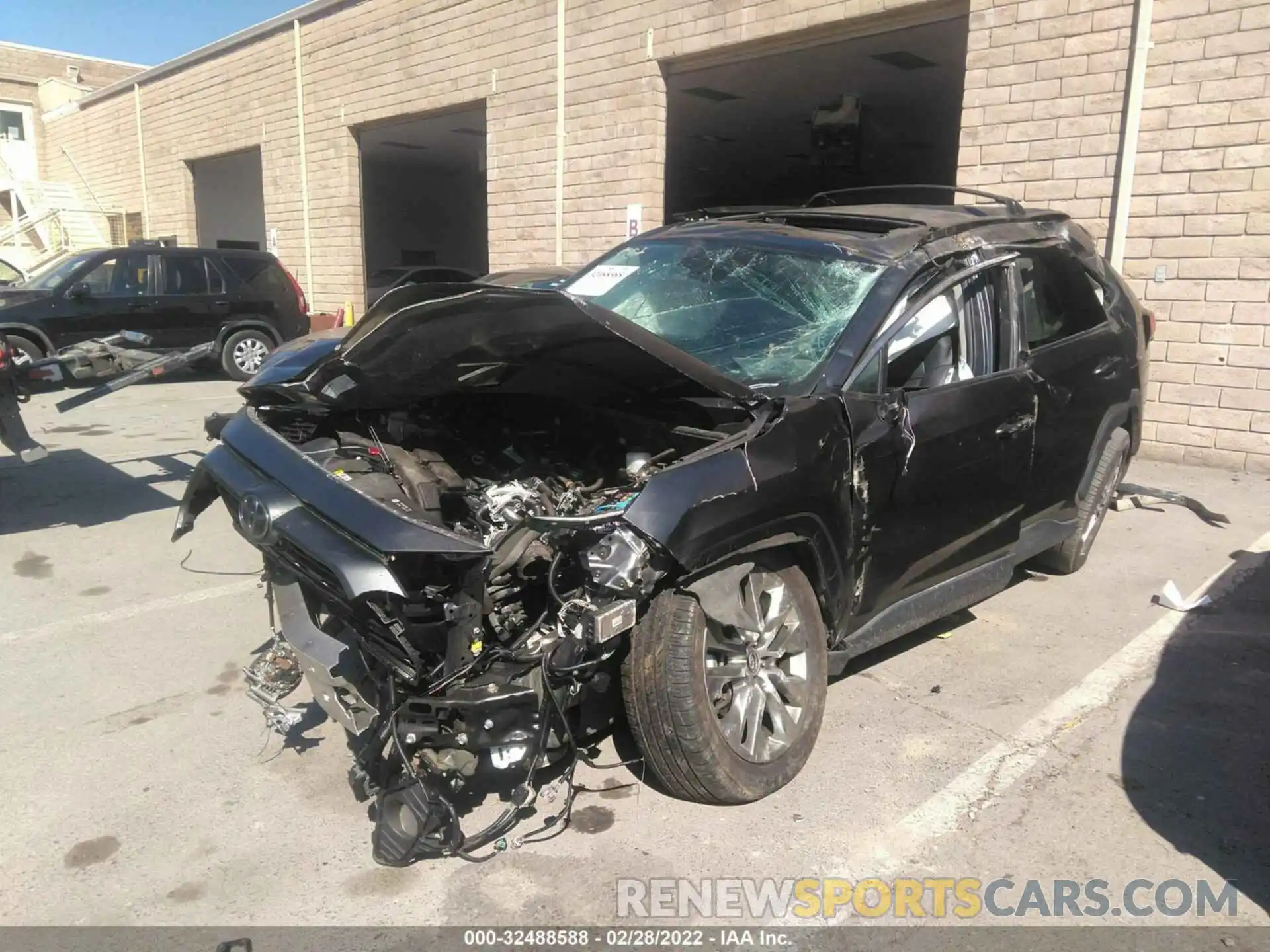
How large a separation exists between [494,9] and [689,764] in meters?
13.2

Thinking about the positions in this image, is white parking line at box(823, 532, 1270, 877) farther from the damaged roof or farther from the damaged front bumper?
the damaged roof

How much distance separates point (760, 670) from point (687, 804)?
0.51 m

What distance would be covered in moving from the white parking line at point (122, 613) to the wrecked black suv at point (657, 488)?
4.76 ft

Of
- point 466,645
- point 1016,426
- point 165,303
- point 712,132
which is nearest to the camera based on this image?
point 466,645

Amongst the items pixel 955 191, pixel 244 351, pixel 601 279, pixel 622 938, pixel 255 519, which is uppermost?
pixel 955 191

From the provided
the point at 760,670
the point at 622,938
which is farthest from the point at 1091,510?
the point at 622,938

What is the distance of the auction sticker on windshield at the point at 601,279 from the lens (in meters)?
4.59

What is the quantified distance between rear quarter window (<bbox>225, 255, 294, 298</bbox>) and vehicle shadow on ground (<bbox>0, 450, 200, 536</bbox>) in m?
5.38

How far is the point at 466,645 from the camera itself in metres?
2.67

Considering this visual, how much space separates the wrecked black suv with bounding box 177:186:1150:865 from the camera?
8.78 feet

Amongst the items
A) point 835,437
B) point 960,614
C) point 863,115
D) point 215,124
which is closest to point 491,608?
point 835,437

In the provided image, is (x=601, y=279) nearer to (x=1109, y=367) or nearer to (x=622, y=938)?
(x=1109, y=367)

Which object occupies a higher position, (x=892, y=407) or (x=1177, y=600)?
(x=892, y=407)

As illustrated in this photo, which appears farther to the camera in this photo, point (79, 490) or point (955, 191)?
point (79, 490)
